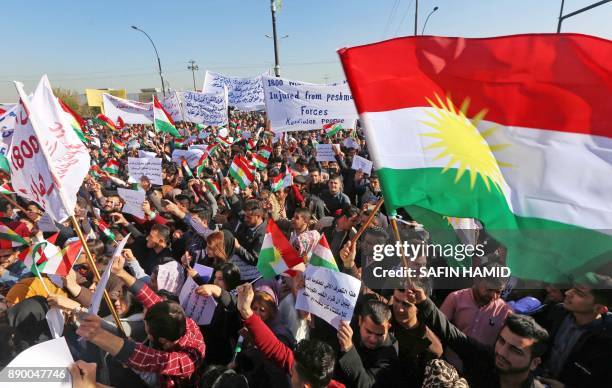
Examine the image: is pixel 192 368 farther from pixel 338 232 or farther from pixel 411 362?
pixel 338 232

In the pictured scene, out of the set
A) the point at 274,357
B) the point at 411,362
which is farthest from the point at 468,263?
the point at 274,357

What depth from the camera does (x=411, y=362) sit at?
2539 millimetres

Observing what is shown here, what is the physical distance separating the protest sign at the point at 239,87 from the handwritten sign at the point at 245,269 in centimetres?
1091

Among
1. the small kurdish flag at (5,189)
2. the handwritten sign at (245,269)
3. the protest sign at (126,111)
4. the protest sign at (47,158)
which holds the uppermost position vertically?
the protest sign at (126,111)

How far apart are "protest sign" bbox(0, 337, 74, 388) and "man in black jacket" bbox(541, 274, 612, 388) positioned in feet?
9.08

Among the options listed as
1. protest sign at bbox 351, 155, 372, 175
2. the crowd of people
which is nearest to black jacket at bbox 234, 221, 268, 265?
the crowd of people

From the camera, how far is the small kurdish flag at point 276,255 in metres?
2.98

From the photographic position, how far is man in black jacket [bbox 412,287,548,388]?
2.18m

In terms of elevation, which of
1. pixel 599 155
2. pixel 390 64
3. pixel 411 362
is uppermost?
pixel 390 64

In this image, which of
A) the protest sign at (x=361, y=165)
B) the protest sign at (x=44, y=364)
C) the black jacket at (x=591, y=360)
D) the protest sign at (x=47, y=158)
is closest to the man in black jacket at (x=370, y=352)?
the black jacket at (x=591, y=360)

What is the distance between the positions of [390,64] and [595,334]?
2.19 m

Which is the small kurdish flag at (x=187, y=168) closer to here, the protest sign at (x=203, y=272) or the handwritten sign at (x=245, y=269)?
the handwritten sign at (x=245, y=269)

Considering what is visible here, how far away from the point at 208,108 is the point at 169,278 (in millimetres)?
9869

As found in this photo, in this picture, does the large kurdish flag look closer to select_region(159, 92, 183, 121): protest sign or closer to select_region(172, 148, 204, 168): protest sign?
select_region(172, 148, 204, 168): protest sign
